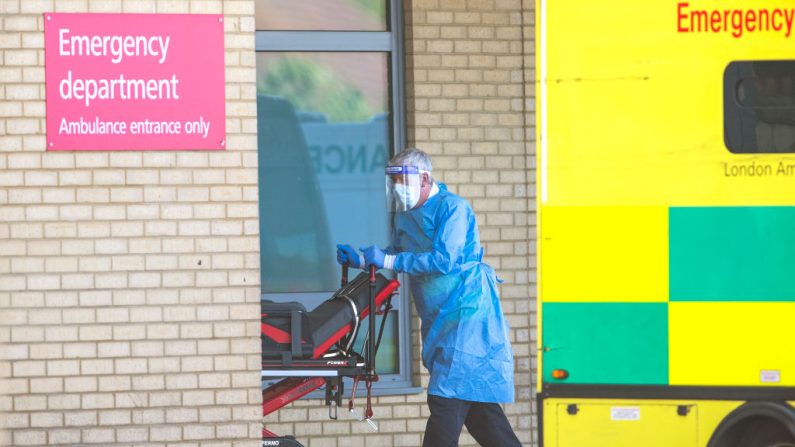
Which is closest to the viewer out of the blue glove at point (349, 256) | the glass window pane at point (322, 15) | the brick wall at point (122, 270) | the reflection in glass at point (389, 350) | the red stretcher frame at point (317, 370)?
the brick wall at point (122, 270)

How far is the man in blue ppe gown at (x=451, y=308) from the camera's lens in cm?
595

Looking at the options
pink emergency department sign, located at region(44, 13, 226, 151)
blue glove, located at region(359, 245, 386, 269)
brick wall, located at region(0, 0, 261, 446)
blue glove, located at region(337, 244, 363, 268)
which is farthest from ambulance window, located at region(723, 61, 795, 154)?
pink emergency department sign, located at region(44, 13, 226, 151)

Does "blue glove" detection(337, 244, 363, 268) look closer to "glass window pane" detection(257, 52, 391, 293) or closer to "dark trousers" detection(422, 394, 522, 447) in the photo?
"dark trousers" detection(422, 394, 522, 447)

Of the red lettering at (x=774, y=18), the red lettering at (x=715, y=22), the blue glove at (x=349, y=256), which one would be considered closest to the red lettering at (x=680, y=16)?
the red lettering at (x=715, y=22)

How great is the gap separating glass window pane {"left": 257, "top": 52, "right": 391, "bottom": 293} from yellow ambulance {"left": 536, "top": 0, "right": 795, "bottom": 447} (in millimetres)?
2485

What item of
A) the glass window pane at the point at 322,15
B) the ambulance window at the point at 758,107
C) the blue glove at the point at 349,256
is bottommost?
the blue glove at the point at 349,256

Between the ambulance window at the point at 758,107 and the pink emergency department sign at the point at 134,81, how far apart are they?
86.0 inches

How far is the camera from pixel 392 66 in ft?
A: 26.0

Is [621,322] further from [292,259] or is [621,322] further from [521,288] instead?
[292,259]

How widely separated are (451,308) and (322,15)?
2.62 meters

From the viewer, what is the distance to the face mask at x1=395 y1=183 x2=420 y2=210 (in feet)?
19.7

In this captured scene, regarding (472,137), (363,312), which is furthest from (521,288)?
(363,312)

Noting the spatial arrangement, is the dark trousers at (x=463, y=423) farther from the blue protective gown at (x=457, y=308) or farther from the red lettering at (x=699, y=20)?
the red lettering at (x=699, y=20)

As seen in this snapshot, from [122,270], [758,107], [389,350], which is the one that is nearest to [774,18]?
[758,107]
